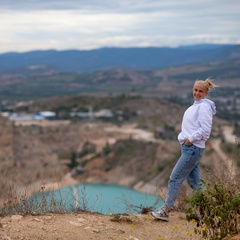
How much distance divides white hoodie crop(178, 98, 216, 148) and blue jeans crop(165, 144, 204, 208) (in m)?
0.08

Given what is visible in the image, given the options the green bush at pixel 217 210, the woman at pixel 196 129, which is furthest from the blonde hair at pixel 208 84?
the green bush at pixel 217 210

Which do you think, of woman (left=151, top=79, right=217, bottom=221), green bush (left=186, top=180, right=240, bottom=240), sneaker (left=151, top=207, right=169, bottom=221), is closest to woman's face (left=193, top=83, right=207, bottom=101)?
woman (left=151, top=79, right=217, bottom=221)

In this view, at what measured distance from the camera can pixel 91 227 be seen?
5.19m

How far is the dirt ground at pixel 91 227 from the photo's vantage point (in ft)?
15.7

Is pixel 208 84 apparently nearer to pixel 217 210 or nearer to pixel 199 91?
pixel 199 91

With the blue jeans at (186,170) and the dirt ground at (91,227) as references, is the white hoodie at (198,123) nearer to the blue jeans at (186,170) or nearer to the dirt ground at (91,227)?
the blue jeans at (186,170)

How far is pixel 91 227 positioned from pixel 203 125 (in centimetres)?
145

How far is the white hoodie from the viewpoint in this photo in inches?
203

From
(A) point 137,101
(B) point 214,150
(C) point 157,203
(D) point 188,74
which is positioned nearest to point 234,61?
(D) point 188,74

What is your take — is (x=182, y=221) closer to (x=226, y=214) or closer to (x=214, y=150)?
(x=226, y=214)

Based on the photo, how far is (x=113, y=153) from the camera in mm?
48094

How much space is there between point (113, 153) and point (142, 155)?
8.81 ft

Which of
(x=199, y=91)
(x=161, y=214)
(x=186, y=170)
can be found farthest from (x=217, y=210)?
(x=199, y=91)

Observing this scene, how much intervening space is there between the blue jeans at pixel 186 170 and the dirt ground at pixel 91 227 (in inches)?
13.0
